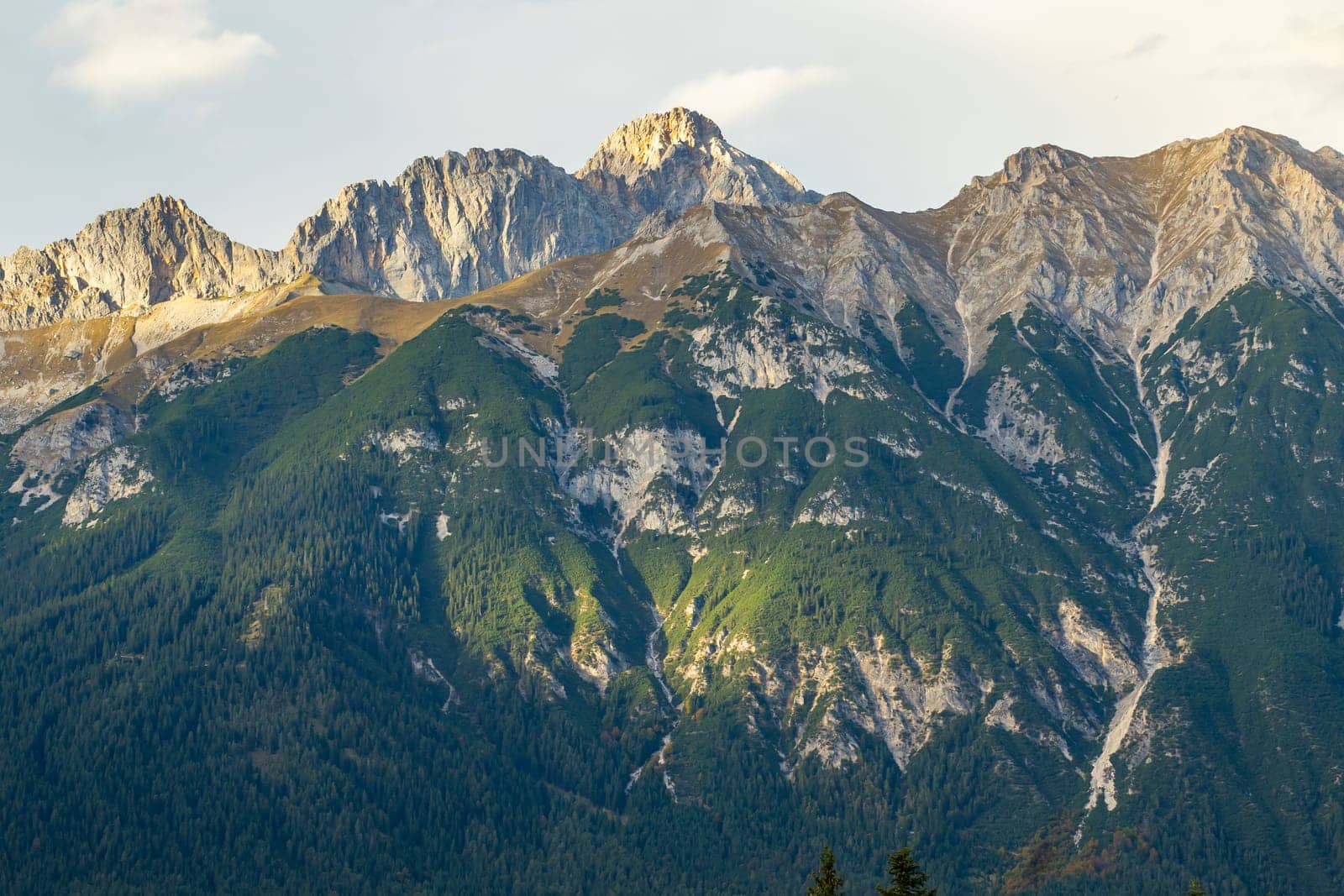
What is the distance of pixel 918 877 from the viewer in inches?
5266

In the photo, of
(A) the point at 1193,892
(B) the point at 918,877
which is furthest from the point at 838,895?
(A) the point at 1193,892

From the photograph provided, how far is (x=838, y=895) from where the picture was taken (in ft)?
437

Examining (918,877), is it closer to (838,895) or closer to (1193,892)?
(838,895)

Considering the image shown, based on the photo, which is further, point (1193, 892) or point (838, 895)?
point (1193, 892)

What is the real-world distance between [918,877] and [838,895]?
6309 mm

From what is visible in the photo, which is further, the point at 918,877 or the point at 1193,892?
the point at 1193,892

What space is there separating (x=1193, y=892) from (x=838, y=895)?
113 ft

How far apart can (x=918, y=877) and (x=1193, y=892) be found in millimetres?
28884

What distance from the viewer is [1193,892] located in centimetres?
14762
